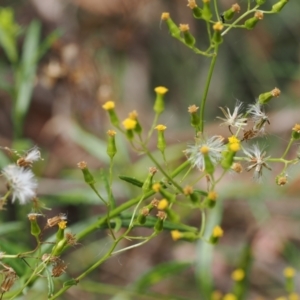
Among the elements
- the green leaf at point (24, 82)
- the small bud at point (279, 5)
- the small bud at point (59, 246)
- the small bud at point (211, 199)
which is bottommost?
the green leaf at point (24, 82)

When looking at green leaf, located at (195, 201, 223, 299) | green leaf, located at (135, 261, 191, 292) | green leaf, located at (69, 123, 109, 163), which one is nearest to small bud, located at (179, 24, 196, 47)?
green leaf, located at (135, 261, 191, 292)

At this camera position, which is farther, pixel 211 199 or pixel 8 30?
pixel 8 30

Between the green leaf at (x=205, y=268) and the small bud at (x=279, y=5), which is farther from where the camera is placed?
the green leaf at (x=205, y=268)

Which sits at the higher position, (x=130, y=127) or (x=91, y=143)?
(x=130, y=127)

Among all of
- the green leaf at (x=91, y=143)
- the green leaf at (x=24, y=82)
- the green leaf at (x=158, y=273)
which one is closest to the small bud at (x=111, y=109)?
the green leaf at (x=158, y=273)

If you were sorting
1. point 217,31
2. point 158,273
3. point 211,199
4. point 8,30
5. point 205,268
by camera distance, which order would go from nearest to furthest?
point 211,199
point 217,31
point 158,273
point 205,268
point 8,30

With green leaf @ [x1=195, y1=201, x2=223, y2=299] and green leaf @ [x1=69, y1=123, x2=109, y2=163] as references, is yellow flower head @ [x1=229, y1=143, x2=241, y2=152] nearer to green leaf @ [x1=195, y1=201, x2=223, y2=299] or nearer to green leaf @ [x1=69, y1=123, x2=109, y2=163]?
green leaf @ [x1=195, y1=201, x2=223, y2=299]

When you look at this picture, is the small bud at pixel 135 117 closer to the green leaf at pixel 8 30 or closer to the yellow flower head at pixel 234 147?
the yellow flower head at pixel 234 147

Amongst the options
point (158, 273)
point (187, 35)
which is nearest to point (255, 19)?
point (187, 35)

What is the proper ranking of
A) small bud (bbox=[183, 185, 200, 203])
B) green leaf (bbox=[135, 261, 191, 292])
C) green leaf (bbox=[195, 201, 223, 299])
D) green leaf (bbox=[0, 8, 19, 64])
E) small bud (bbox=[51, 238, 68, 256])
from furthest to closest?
green leaf (bbox=[0, 8, 19, 64]), green leaf (bbox=[195, 201, 223, 299]), green leaf (bbox=[135, 261, 191, 292]), small bud (bbox=[51, 238, 68, 256]), small bud (bbox=[183, 185, 200, 203])

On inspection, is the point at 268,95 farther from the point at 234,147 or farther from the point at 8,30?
the point at 8,30

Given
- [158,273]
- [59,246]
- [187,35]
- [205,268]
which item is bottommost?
[205,268]
